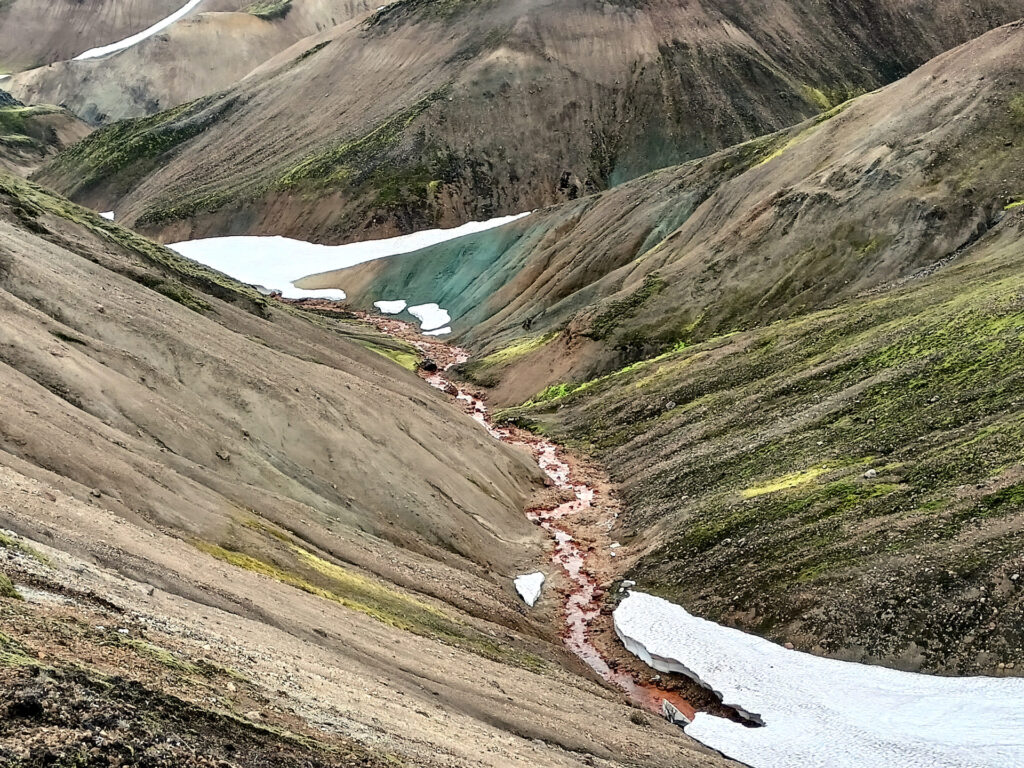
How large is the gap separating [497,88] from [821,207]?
6300 cm

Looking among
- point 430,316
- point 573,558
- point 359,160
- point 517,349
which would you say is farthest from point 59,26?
point 573,558

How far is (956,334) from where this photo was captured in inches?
1186

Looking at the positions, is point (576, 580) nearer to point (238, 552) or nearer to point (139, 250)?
point (238, 552)

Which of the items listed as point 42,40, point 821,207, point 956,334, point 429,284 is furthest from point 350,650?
point 42,40

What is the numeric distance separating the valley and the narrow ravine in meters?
0.14

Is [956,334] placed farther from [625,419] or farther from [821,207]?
[821,207]

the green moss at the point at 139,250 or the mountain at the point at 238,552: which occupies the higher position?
the green moss at the point at 139,250

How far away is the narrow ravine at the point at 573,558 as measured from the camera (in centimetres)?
2259

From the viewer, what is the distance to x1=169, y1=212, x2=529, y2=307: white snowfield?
276ft

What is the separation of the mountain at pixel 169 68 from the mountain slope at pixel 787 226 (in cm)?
12693

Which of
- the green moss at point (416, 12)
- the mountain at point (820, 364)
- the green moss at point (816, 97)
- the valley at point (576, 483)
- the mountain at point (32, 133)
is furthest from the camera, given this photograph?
the mountain at point (32, 133)

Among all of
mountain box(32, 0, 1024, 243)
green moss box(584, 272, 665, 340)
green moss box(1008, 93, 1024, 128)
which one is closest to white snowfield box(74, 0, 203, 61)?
mountain box(32, 0, 1024, 243)

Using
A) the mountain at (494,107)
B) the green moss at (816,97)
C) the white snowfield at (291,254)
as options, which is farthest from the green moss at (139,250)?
the green moss at (816,97)

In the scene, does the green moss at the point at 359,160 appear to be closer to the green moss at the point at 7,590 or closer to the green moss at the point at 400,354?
the green moss at the point at 400,354
